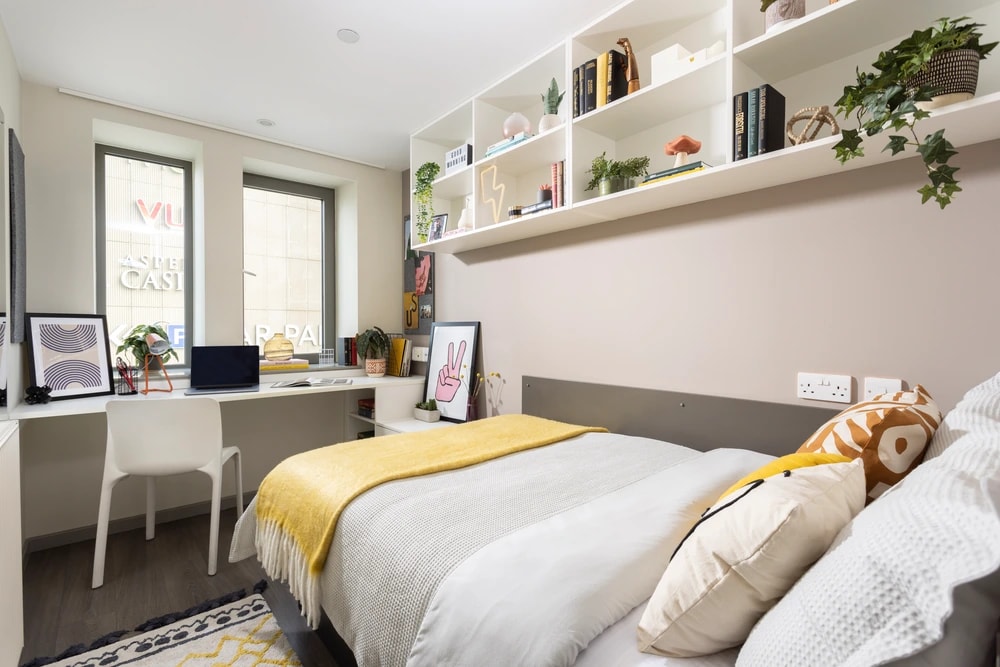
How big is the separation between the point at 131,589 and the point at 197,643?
24.5 inches

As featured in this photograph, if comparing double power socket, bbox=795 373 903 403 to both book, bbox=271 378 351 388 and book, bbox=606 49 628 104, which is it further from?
book, bbox=271 378 351 388

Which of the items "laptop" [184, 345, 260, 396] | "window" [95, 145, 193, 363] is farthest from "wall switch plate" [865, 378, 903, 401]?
"window" [95, 145, 193, 363]

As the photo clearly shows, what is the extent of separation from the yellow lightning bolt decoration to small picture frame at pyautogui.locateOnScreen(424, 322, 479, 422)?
74 cm

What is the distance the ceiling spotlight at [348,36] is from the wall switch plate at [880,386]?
2334 mm

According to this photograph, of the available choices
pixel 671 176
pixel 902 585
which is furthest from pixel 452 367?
pixel 902 585

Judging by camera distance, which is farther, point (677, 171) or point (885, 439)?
point (677, 171)

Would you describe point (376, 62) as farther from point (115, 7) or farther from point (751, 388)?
point (751, 388)

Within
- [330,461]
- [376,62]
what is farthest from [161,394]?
[376,62]

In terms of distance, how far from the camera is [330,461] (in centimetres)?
165

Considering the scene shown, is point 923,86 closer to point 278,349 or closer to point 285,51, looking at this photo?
point 285,51

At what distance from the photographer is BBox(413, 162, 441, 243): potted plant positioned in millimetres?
2965

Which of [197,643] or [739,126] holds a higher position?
[739,126]

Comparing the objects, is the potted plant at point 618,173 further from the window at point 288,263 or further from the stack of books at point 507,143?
the window at point 288,263

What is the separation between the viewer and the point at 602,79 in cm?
199
